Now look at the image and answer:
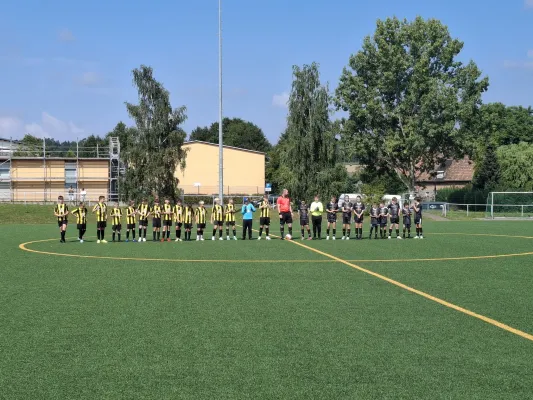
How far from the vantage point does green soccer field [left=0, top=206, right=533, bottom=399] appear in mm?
5855

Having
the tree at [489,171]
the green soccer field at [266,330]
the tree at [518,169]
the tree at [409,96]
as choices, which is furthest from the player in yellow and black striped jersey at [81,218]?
the tree at [518,169]

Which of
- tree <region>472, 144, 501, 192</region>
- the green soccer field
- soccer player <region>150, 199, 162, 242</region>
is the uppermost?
tree <region>472, 144, 501, 192</region>

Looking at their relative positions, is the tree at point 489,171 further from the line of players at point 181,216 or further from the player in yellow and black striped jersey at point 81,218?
the player in yellow and black striped jersey at point 81,218

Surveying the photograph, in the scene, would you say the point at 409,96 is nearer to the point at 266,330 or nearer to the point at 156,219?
the point at 156,219

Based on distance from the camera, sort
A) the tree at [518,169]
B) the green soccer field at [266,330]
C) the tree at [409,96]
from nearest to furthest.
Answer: the green soccer field at [266,330]
the tree at [409,96]
the tree at [518,169]

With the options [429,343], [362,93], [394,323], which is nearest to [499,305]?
[394,323]

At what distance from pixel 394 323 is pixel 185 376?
3436mm

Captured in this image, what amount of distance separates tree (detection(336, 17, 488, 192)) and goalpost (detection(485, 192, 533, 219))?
26.7ft

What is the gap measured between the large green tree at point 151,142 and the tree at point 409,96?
19.8 meters

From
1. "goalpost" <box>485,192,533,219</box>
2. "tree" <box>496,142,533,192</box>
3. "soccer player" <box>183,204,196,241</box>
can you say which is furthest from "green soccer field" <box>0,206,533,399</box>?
"tree" <box>496,142,533,192</box>

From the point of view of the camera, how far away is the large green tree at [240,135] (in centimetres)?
10819

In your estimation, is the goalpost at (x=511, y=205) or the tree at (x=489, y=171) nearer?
the goalpost at (x=511, y=205)

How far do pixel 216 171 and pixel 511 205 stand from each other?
32.3 meters

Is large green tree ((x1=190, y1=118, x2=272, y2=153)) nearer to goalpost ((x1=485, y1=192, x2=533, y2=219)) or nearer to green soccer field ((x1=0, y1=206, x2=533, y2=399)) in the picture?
goalpost ((x1=485, y1=192, x2=533, y2=219))
